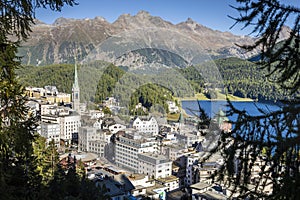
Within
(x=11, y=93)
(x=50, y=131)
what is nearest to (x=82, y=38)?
(x=50, y=131)

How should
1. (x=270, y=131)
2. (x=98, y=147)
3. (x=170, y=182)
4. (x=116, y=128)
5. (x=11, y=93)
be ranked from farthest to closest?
(x=116, y=128) → (x=98, y=147) → (x=170, y=182) → (x=11, y=93) → (x=270, y=131)

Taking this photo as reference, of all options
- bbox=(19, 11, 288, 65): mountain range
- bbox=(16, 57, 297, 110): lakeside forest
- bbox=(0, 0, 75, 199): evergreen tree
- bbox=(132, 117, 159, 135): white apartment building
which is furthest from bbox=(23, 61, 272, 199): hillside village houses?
bbox=(19, 11, 288, 65): mountain range

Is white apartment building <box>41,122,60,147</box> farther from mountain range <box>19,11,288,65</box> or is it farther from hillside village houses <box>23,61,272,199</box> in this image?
mountain range <box>19,11,288,65</box>

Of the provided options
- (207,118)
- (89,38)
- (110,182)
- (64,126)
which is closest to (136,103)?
(64,126)

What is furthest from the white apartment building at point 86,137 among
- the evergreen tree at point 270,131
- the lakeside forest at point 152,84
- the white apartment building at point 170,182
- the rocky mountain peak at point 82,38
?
the rocky mountain peak at point 82,38

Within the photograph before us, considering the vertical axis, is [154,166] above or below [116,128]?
below

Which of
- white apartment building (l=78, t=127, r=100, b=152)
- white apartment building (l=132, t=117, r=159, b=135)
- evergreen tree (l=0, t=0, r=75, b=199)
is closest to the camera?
evergreen tree (l=0, t=0, r=75, b=199)

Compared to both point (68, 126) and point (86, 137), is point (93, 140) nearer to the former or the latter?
point (86, 137)
